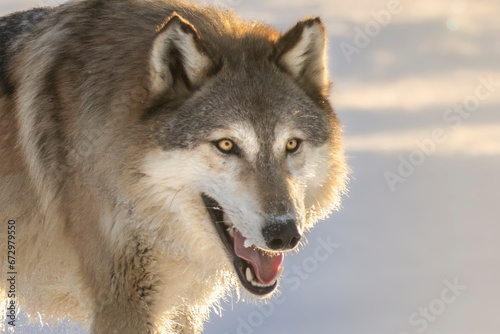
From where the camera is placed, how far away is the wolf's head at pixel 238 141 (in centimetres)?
444

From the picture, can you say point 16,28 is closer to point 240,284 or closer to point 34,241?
point 34,241

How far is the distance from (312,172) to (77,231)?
5.56ft

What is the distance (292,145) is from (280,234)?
737 mm

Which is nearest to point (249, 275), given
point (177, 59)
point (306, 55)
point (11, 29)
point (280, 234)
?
point (280, 234)

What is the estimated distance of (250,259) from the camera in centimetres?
475

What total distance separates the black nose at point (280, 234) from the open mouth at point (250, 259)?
1.58 ft

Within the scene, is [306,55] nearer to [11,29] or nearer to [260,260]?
[260,260]

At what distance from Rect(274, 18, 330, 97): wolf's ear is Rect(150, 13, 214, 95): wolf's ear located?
1.94ft

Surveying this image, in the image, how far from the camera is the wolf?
4.52 meters

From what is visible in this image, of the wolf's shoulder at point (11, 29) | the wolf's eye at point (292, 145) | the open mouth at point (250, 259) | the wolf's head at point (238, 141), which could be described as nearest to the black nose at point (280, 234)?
the wolf's head at point (238, 141)

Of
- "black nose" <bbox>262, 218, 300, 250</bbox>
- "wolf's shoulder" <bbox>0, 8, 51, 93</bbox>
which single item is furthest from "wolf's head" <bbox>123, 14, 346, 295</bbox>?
"wolf's shoulder" <bbox>0, 8, 51, 93</bbox>

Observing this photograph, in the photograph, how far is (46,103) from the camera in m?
4.91

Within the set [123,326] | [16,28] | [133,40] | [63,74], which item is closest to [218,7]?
[133,40]

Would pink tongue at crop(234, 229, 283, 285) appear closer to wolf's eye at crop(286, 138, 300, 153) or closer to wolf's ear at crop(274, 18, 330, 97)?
wolf's eye at crop(286, 138, 300, 153)
